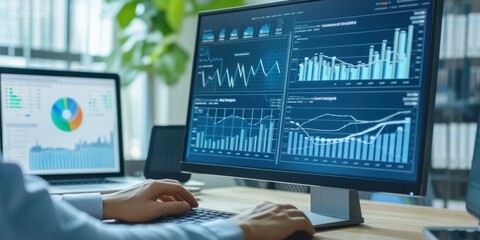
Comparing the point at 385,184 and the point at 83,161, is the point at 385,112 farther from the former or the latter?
the point at 83,161

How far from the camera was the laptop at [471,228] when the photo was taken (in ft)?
3.25

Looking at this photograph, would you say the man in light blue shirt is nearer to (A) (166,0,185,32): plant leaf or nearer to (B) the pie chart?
(B) the pie chart

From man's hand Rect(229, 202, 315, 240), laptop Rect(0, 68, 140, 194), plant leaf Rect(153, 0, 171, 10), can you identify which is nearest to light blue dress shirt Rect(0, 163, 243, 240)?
man's hand Rect(229, 202, 315, 240)

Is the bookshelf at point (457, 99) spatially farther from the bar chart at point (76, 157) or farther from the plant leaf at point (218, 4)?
the bar chart at point (76, 157)

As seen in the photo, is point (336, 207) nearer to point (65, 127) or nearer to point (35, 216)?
point (35, 216)

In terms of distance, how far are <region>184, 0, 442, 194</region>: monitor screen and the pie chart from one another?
57cm

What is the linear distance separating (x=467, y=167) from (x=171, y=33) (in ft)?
5.69

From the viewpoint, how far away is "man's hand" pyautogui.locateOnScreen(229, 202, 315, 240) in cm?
103

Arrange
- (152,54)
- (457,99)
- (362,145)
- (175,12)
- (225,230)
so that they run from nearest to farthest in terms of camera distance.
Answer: (225,230), (362,145), (457,99), (175,12), (152,54)

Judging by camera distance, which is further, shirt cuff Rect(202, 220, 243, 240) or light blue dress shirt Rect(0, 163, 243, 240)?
shirt cuff Rect(202, 220, 243, 240)

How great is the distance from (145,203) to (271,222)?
35 cm

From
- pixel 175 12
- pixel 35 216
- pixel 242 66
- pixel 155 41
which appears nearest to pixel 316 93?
pixel 242 66

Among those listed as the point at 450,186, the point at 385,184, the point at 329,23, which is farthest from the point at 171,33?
the point at 385,184

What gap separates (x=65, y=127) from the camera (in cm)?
201
